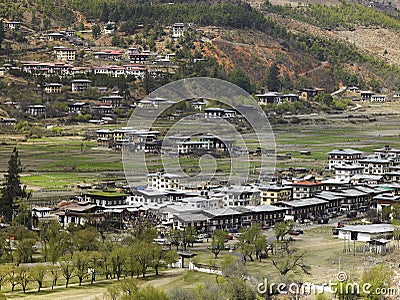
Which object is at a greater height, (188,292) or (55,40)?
(55,40)

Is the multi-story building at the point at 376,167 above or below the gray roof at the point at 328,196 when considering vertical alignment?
above

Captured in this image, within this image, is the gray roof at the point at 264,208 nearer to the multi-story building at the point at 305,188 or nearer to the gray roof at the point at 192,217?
the gray roof at the point at 192,217

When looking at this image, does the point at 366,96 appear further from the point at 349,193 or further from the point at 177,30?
the point at 349,193

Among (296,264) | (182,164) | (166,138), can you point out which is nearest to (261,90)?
(166,138)

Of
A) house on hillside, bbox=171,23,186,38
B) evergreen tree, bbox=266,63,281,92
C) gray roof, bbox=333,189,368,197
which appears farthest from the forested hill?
gray roof, bbox=333,189,368,197

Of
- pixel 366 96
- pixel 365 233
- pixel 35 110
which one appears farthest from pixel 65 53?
→ pixel 365 233

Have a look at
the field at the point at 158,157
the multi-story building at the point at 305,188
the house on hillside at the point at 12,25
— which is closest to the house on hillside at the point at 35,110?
the field at the point at 158,157

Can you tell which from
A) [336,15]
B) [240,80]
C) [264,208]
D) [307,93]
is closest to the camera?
[264,208]

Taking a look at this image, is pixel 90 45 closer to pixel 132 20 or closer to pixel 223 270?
pixel 132 20
